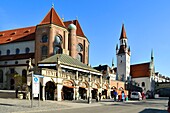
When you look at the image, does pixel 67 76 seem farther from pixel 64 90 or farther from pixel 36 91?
pixel 36 91

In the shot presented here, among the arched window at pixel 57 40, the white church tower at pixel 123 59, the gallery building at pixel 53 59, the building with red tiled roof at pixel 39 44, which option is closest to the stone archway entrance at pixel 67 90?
the gallery building at pixel 53 59

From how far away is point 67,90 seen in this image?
1727 inches

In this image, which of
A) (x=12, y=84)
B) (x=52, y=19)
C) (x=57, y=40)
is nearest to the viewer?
(x=57, y=40)

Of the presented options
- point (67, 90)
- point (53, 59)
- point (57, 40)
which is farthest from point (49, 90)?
point (57, 40)

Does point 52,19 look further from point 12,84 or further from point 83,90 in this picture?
point 83,90

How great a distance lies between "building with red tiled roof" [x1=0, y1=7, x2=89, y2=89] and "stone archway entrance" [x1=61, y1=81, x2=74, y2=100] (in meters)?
17.2

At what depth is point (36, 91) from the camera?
23234 millimetres

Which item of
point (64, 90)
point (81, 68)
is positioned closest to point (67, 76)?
point (64, 90)

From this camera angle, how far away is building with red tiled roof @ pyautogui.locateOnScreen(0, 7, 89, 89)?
64500mm

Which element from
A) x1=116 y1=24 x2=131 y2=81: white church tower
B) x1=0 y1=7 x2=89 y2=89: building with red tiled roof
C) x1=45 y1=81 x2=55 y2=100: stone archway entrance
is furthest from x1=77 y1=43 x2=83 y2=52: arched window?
x1=116 y1=24 x2=131 y2=81: white church tower

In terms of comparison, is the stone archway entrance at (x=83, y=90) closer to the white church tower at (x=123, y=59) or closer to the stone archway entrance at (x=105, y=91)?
the stone archway entrance at (x=105, y=91)

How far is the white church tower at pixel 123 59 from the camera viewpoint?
10950 cm

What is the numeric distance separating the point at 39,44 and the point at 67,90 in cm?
2405

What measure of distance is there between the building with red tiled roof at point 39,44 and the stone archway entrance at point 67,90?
17.2 meters
